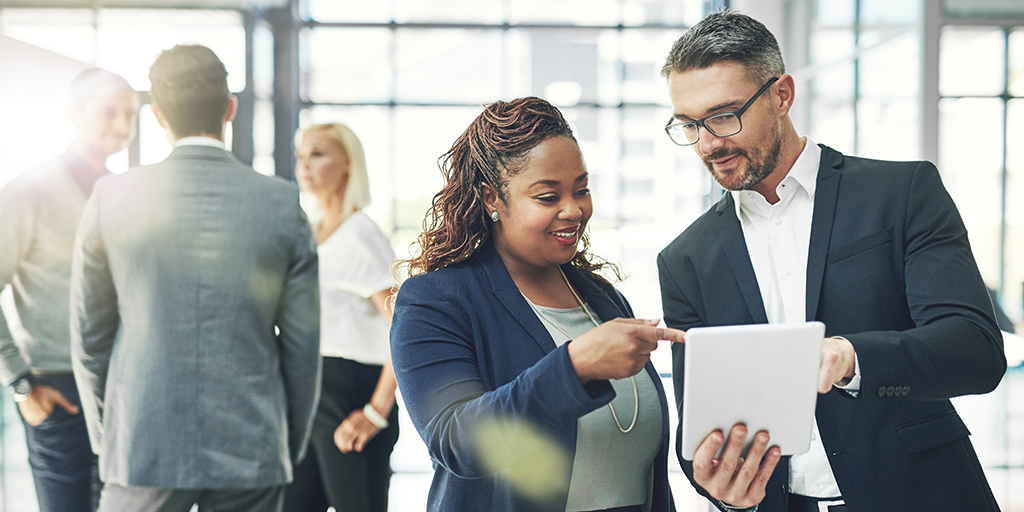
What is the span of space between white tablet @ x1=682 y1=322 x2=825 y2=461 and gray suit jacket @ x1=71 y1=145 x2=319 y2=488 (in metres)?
1.30

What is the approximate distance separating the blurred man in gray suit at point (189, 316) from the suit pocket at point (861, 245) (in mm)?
1400

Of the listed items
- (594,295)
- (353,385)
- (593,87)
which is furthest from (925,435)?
(593,87)

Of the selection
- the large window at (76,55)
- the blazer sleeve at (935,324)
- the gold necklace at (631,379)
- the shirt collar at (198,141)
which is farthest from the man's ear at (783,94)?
the large window at (76,55)

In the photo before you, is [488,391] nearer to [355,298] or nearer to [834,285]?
[834,285]

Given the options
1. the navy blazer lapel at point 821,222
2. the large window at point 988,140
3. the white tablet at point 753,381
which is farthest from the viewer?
the large window at point 988,140

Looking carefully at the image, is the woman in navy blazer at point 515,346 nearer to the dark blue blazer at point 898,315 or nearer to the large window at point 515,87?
the dark blue blazer at point 898,315

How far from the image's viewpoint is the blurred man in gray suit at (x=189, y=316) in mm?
1799

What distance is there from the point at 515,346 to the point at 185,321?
1007 mm

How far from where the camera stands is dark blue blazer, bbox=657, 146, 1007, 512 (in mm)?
1330

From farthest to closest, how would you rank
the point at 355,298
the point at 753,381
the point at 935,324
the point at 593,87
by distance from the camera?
the point at 593,87 < the point at 355,298 < the point at 935,324 < the point at 753,381

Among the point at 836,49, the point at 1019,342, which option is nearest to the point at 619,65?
the point at 836,49

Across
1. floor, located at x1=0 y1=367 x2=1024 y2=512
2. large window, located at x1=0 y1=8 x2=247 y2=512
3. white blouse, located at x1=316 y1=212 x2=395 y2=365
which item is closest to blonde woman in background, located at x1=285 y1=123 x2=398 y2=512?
white blouse, located at x1=316 y1=212 x2=395 y2=365

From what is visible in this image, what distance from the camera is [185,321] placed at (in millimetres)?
1813

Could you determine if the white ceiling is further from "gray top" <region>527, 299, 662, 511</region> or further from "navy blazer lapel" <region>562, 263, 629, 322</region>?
"gray top" <region>527, 299, 662, 511</region>
